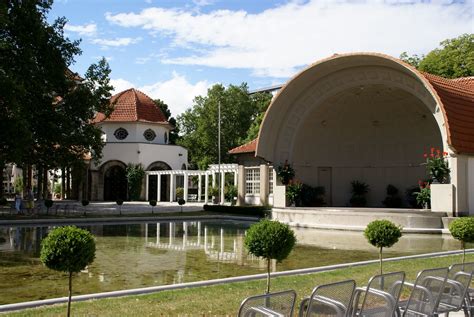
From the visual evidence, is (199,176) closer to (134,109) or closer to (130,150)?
(130,150)

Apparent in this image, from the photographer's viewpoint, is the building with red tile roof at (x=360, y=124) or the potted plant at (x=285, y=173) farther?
the potted plant at (x=285, y=173)

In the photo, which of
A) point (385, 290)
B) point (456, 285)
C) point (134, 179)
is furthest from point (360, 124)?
point (385, 290)

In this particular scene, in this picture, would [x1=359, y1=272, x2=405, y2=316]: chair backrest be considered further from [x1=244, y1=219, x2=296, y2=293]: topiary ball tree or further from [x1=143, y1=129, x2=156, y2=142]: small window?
[x1=143, y1=129, x2=156, y2=142]: small window

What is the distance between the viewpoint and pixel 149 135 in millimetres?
48812

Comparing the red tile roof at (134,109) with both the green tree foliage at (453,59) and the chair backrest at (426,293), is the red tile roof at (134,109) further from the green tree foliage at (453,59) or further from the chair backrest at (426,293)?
the chair backrest at (426,293)

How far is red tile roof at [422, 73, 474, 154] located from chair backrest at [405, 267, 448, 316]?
16.5 m

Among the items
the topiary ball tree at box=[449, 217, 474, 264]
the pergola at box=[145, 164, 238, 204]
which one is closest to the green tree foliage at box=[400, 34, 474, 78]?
the pergola at box=[145, 164, 238, 204]

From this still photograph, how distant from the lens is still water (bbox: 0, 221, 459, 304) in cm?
998

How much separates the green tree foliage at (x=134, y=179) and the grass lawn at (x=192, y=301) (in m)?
38.2

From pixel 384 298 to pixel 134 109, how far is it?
45.2m

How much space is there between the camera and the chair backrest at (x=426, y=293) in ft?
18.6

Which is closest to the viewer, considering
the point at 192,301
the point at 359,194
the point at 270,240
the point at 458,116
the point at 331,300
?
the point at 331,300

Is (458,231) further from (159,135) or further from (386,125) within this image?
(159,135)

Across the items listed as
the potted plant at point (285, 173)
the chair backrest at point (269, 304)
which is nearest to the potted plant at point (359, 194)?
the potted plant at point (285, 173)
